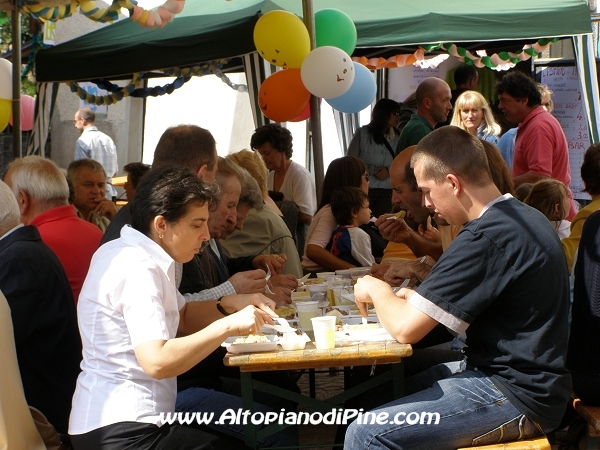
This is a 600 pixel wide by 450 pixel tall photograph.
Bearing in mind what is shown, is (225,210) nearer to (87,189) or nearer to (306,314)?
(306,314)

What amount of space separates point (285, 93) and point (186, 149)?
2.72 m

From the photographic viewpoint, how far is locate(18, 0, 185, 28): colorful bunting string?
5684mm

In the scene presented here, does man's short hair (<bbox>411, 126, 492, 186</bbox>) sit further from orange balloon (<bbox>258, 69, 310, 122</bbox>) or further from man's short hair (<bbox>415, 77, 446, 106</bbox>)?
man's short hair (<bbox>415, 77, 446, 106</bbox>)

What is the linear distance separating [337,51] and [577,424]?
10.1ft

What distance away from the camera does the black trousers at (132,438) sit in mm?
2248

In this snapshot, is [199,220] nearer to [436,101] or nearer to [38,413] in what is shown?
[38,413]

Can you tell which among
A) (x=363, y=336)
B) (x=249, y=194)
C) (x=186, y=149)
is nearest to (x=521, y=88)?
(x=249, y=194)

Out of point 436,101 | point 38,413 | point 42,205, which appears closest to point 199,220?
point 38,413

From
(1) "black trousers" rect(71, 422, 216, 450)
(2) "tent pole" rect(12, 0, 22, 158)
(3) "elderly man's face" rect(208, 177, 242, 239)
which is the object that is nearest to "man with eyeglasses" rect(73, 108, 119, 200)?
(2) "tent pole" rect(12, 0, 22, 158)

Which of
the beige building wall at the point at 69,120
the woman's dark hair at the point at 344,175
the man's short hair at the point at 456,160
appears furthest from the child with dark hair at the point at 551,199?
the beige building wall at the point at 69,120

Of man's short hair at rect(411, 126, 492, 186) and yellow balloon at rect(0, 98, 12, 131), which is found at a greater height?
yellow balloon at rect(0, 98, 12, 131)

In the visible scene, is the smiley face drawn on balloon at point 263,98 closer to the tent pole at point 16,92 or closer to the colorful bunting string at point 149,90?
the colorful bunting string at point 149,90

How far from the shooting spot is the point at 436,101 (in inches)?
254

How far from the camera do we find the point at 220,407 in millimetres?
2797
